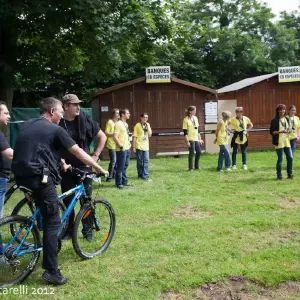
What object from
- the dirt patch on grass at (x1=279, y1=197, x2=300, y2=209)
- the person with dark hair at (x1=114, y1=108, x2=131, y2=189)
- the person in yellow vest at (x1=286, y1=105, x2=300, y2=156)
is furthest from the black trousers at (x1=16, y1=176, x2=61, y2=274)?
the person in yellow vest at (x1=286, y1=105, x2=300, y2=156)

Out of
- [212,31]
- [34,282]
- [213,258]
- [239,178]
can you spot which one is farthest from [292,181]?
[212,31]

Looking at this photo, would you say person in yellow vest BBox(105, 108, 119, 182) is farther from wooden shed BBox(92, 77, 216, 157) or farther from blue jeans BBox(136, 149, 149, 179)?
wooden shed BBox(92, 77, 216, 157)

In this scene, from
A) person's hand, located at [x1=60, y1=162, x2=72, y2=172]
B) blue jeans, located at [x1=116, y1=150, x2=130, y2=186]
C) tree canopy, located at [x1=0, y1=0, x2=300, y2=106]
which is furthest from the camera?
tree canopy, located at [x1=0, y1=0, x2=300, y2=106]

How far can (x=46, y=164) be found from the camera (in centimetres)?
412

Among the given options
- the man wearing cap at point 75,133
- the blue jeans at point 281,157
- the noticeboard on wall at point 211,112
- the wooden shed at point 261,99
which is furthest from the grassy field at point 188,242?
the wooden shed at point 261,99

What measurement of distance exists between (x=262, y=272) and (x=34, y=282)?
93.4 inches

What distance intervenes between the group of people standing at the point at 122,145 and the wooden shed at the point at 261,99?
804 centimetres

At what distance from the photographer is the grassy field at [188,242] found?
4258mm

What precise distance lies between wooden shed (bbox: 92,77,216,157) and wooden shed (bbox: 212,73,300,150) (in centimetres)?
162

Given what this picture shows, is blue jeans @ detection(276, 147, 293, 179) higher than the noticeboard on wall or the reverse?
the reverse

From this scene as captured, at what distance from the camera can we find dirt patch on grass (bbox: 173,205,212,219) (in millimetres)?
6992

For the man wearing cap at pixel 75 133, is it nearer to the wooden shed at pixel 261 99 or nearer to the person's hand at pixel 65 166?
the person's hand at pixel 65 166

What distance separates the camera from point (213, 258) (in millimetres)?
4875

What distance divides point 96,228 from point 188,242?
1.21 metres
